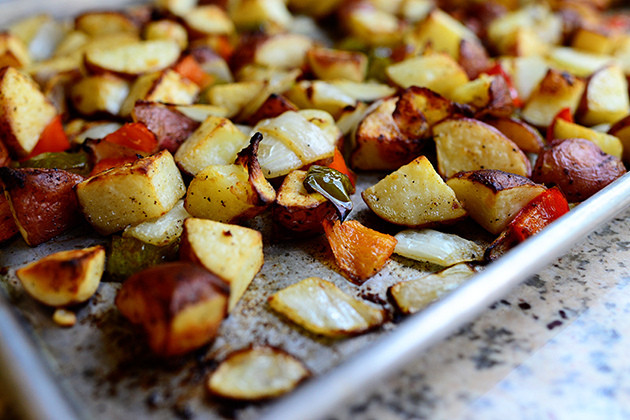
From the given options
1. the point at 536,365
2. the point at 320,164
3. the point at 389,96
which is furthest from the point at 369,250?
the point at 389,96

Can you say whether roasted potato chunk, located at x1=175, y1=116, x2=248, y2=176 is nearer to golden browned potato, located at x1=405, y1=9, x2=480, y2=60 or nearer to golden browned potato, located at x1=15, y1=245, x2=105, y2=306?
golden browned potato, located at x1=15, y1=245, x2=105, y2=306

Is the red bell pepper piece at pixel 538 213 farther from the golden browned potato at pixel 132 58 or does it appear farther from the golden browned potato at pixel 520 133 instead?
the golden browned potato at pixel 132 58

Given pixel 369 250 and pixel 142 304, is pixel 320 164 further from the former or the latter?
pixel 142 304

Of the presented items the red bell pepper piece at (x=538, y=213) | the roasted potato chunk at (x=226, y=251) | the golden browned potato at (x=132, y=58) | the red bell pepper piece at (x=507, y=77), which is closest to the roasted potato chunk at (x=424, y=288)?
the red bell pepper piece at (x=538, y=213)

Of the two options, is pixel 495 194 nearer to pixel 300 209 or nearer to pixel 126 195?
pixel 300 209

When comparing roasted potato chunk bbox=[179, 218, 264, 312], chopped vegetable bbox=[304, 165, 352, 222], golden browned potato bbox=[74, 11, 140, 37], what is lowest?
roasted potato chunk bbox=[179, 218, 264, 312]

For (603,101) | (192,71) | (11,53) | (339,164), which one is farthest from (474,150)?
(11,53)

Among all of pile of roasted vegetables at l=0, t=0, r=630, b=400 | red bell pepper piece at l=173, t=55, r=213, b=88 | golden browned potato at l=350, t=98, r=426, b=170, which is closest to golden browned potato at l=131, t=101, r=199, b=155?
pile of roasted vegetables at l=0, t=0, r=630, b=400
